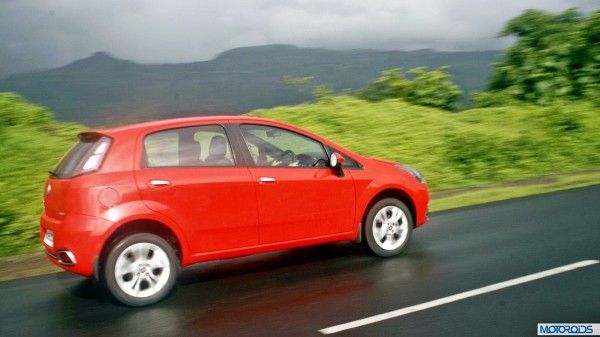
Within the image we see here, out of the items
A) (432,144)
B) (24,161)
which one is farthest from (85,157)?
(432,144)

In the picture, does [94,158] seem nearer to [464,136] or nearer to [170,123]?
[170,123]

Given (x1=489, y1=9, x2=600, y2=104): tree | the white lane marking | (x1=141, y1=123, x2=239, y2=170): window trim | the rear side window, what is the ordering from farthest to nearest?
(x1=489, y1=9, x2=600, y2=104): tree < (x1=141, y1=123, x2=239, y2=170): window trim < the rear side window < the white lane marking

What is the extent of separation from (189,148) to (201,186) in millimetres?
418

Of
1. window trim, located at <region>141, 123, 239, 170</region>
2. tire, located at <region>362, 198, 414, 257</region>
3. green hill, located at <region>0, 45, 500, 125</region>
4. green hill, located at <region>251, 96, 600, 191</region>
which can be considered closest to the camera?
window trim, located at <region>141, 123, 239, 170</region>

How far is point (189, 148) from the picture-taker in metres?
7.03

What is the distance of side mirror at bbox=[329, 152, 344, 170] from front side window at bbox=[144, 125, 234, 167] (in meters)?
1.02

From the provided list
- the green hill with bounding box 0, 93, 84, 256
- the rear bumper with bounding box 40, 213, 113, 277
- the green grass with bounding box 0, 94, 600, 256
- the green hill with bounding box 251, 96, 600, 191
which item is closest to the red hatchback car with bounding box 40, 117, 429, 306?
the rear bumper with bounding box 40, 213, 113, 277

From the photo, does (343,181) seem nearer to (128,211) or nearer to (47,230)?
(128,211)

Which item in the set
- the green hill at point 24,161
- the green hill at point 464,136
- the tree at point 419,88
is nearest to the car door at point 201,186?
the green hill at point 24,161

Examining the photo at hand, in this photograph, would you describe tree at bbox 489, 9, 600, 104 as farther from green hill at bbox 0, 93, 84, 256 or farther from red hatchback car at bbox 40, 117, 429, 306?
red hatchback car at bbox 40, 117, 429, 306

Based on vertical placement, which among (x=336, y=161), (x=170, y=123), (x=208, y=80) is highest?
(x=208, y=80)

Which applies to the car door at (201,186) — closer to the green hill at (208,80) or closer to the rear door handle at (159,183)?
the rear door handle at (159,183)

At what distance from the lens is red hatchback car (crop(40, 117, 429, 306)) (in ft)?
21.3

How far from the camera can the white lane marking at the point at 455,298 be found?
18.9 ft
